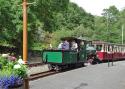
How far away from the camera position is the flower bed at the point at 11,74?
912cm

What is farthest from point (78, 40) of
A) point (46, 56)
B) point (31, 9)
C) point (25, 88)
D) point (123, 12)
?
point (123, 12)

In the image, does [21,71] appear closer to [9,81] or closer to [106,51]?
[9,81]

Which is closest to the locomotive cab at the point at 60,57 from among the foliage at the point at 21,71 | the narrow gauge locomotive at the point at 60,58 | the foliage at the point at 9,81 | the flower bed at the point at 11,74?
the narrow gauge locomotive at the point at 60,58

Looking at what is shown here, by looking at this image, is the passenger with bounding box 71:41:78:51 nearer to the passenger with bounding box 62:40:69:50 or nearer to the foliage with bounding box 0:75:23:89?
the passenger with bounding box 62:40:69:50

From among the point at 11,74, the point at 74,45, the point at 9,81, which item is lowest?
the point at 9,81

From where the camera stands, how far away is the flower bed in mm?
9117

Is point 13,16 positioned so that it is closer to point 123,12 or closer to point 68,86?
point 68,86

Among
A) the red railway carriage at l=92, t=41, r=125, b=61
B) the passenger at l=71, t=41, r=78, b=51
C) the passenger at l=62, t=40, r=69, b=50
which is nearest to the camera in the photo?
the passenger at l=62, t=40, r=69, b=50

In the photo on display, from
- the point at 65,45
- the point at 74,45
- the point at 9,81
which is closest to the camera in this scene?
the point at 9,81

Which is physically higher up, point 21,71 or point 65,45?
point 65,45

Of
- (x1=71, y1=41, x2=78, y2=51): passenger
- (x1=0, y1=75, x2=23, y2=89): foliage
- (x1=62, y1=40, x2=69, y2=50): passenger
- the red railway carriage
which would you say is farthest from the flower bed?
the red railway carriage

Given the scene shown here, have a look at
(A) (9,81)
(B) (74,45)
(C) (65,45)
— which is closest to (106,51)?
(B) (74,45)

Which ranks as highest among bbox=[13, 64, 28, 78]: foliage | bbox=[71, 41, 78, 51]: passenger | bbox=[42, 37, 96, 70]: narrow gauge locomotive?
bbox=[71, 41, 78, 51]: passenger

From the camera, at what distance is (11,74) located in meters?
9.43
